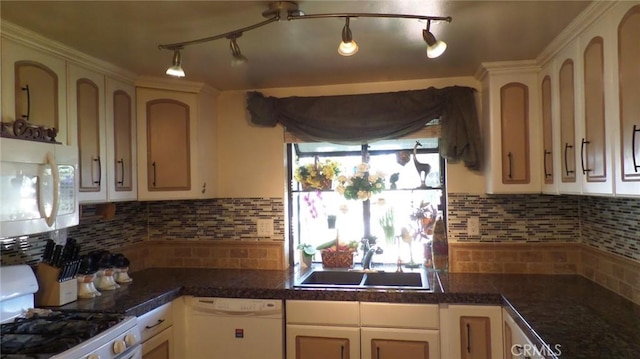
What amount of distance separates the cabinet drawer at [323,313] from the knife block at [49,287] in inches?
44.4

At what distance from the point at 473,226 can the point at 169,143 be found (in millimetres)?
2028

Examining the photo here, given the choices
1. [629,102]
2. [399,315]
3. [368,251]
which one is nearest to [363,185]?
[368,251]

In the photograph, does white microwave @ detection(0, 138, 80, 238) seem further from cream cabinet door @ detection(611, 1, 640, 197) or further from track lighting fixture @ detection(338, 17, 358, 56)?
cream cabinet door @ detection(611, 1, 640, 197)

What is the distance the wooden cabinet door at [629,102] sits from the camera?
133cm

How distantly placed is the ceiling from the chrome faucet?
1142 mm

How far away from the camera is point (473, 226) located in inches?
104

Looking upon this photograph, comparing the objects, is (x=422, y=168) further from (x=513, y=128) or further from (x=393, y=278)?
(x=393, y=278)

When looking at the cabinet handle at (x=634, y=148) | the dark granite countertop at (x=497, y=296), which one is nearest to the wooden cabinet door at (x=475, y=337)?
the dark granite countertop at (x=497, y=296)

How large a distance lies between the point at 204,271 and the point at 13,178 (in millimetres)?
1439

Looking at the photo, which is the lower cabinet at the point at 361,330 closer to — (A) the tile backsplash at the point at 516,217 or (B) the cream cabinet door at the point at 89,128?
(A) the tile backsplash at the point at 516,217

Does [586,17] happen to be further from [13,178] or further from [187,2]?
[13,178]

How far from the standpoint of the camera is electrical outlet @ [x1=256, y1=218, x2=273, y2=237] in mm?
2877

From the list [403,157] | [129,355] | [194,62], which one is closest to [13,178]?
[129,355]

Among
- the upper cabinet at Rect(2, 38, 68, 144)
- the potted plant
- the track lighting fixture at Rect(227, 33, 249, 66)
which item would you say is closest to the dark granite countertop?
the potted plant
